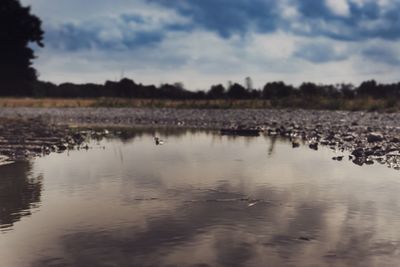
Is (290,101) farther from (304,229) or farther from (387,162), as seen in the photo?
(304,229)

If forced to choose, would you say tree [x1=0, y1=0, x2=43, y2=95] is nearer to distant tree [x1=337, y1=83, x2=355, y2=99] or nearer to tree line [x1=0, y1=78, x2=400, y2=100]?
tree line [x1=0, y1=78, x2=400, y2=100]

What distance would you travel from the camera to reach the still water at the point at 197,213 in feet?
20.1

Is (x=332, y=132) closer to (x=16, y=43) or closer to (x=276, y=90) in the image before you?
(x=276, y=90)

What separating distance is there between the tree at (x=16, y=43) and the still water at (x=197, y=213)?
174 feet

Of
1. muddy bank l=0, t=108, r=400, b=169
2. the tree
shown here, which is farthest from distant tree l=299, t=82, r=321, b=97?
the tree

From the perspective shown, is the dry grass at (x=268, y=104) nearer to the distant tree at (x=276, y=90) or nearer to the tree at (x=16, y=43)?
the distant tree at (x=276, y=90)

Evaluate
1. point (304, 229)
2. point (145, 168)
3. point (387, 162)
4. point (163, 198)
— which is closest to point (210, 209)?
point (163, 198)

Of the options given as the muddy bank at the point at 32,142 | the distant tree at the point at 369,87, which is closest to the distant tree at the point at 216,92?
the distant tree at the point at 369,87

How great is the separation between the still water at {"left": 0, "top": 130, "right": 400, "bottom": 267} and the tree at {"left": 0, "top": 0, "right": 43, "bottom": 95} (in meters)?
53.2

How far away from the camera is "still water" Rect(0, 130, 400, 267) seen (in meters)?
6.13

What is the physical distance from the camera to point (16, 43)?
63.7m

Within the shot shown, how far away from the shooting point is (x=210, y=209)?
27.7 ft

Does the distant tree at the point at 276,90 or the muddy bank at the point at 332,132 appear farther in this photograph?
the distant tree at the point at 276,90

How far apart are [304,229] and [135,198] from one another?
318cm
